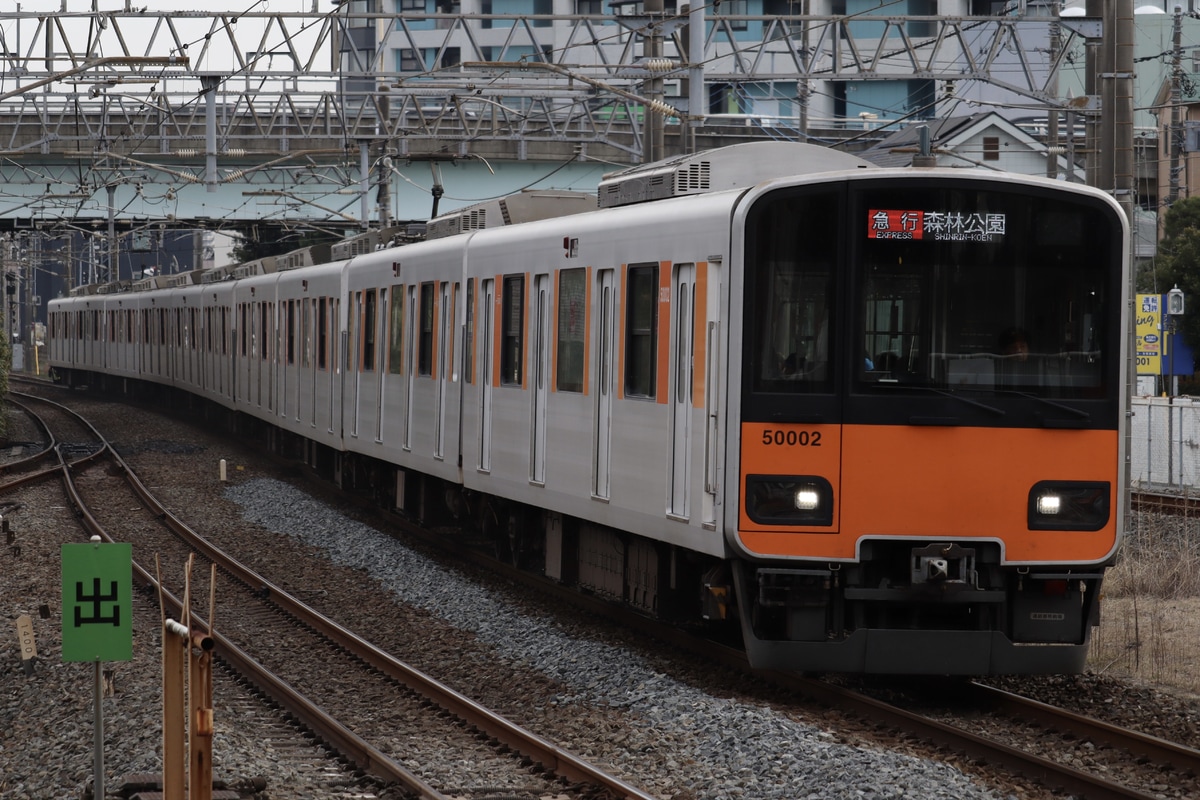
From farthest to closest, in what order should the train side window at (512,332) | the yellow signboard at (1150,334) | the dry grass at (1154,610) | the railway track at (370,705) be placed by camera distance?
the yellow signboard at (1150,334) → the train side window at (512,332) → the dry grass at (1154,610) → the railway track at (370,705)

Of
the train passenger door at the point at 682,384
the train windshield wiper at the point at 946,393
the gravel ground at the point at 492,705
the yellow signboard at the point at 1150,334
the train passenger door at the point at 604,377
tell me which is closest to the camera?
the gravel ground at the point at 492,705

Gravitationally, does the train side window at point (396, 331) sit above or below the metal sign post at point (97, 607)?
above

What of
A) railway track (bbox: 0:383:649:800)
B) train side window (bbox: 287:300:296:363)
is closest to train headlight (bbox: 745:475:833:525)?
railway track (bbox: 0:383:649:800)

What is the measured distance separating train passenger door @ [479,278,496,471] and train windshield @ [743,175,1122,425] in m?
4.64

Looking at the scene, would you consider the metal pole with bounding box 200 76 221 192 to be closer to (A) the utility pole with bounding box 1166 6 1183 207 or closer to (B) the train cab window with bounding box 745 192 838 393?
(A) the utility pole with bounding box 1166 6 1183 207

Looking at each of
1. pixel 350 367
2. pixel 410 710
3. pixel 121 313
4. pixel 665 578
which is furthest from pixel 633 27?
pixel 121 313

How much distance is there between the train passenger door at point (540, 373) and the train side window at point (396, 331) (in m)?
4.31

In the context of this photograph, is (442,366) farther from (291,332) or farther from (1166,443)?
(1166,443)

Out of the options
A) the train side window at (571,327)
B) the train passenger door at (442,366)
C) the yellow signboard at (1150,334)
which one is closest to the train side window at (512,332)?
the train side window at (571,327)

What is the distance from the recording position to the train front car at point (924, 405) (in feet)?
27.8

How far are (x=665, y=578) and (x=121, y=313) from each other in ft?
113

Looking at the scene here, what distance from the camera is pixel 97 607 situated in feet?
20.8

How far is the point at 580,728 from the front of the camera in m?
8.55

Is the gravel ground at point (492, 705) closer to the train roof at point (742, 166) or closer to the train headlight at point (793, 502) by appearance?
the train headlight at point (793, 502)
